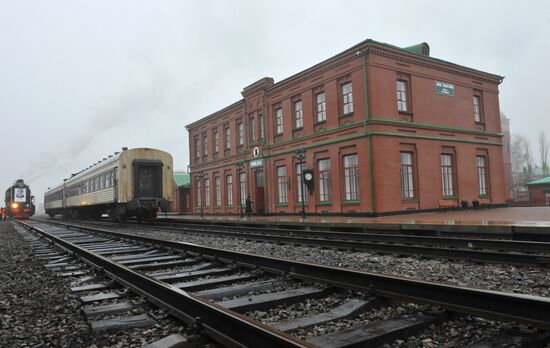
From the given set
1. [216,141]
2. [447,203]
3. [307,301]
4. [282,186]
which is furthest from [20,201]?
[307,301]

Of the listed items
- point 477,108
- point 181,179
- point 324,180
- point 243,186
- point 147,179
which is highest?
point 477,108

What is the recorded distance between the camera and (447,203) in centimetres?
2228

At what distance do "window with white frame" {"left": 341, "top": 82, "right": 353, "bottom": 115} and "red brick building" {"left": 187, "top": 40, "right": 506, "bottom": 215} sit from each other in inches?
2.5

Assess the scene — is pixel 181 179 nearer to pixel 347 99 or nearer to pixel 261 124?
pixel 261 124

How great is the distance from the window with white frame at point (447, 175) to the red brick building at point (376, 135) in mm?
74

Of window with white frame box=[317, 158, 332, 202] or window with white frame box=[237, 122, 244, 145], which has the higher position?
window with white frame box=[237, 122, 244, 145]

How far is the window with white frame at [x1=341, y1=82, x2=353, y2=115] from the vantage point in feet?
70.5

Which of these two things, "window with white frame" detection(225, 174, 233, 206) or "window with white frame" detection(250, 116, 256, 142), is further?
"window with white frame" detection(225, 174, 233, 206)

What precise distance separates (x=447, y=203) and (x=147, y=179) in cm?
1577

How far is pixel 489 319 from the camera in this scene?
354 centimetres

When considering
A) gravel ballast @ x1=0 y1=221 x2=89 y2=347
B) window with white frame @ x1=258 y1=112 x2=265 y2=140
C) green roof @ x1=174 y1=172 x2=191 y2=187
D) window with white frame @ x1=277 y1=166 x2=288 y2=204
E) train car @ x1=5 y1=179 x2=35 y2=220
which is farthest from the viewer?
green roof @ x1=174 y1=172 x2=191 y2=187

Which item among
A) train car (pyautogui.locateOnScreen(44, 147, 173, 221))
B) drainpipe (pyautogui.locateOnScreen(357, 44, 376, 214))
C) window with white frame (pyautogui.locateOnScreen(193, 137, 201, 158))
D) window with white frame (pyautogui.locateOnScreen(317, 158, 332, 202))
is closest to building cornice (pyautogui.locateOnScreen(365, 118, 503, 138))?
drainpipe (pyautogui.locateOnScreen(357, 44, 376, 214))

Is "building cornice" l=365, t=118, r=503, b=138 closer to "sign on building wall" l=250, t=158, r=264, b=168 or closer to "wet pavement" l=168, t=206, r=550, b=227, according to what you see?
"wet pavement" l=168, t=206, r=550, b=227

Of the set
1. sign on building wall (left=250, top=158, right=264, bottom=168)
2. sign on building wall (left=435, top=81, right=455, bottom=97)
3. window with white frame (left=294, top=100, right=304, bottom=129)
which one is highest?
sign on building wall (left=435, top=81, right=455, bottom=97)
